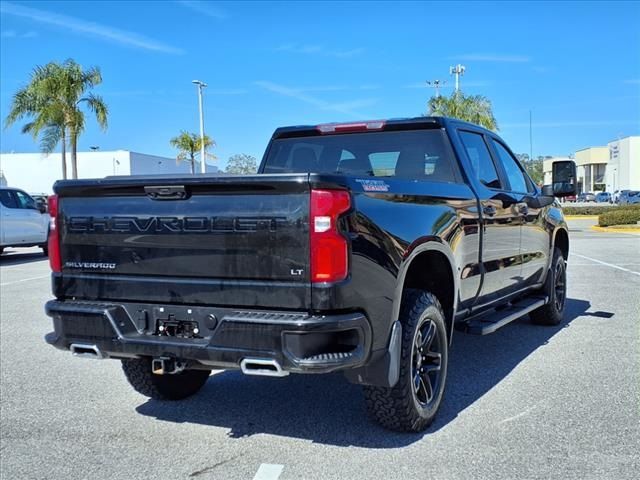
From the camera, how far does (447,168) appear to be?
4.92 m

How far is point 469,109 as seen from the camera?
106 ft

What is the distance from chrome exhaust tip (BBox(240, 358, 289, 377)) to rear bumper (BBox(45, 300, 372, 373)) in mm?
20

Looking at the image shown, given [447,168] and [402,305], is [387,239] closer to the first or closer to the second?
[402,305]

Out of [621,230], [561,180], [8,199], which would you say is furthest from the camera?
[621,230]

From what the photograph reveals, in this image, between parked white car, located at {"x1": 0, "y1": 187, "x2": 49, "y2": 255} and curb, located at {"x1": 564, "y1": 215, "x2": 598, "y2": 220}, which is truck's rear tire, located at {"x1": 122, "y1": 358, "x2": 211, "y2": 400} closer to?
parked white car, located at {"x1": 0, "y1": 187, "x2": 49, "y2": 255}

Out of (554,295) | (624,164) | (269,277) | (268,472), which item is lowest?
(268,472)

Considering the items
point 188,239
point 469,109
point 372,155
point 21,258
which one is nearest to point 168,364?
point 188,239

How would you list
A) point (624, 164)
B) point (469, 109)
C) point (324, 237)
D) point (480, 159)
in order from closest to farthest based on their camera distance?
point (324, 237) < point (480, 159) < point (469, 109) < point (624, 164)

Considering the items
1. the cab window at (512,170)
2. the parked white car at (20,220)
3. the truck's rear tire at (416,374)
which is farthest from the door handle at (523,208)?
the parked white car at (20,220)

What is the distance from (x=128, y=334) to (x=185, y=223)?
2.40 ft

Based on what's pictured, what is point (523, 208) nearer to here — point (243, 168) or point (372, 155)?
point (372, 155)

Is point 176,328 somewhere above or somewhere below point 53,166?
below

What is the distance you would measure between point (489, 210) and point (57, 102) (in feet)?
89.3

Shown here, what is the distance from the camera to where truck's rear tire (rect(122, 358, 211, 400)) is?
14.5 ft
